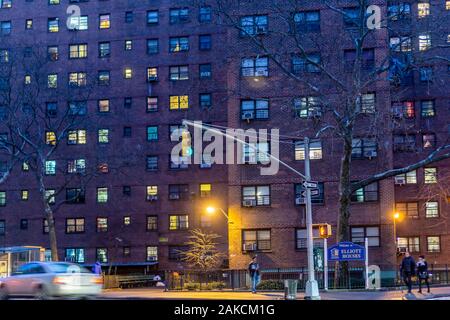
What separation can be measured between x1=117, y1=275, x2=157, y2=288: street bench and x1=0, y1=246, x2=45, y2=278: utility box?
7.56 m

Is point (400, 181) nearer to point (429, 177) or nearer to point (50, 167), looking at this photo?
point (429, 177)

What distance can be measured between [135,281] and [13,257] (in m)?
12.9

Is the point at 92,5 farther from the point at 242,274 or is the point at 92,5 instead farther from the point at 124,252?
the point at 242,274

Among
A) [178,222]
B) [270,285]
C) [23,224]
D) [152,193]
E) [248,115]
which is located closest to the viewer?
[270,285]

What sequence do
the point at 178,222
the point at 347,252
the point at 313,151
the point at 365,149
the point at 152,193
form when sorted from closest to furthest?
the point at 347,252
the point at 365,149
the point at 313,151
the point at 178,222
the point at 152,193

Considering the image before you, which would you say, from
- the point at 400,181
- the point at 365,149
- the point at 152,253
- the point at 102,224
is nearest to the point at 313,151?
the point at 365,149

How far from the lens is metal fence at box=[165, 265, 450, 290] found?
33.8 meters

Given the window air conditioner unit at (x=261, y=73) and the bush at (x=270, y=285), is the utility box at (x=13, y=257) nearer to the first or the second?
the bush at (x=270, y=285)

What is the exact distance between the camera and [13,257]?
42125 mm

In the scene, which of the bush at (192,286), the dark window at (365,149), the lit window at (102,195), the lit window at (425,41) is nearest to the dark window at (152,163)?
the lit window at (102,195)

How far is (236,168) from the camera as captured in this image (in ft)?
159

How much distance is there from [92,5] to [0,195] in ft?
72.7

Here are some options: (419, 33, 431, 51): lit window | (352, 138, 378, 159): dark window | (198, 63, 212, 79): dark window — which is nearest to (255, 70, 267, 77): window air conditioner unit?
(352, 138, 378, 159): dark window

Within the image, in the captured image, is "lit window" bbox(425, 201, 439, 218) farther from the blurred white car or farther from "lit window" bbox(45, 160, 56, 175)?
the blurred white car
